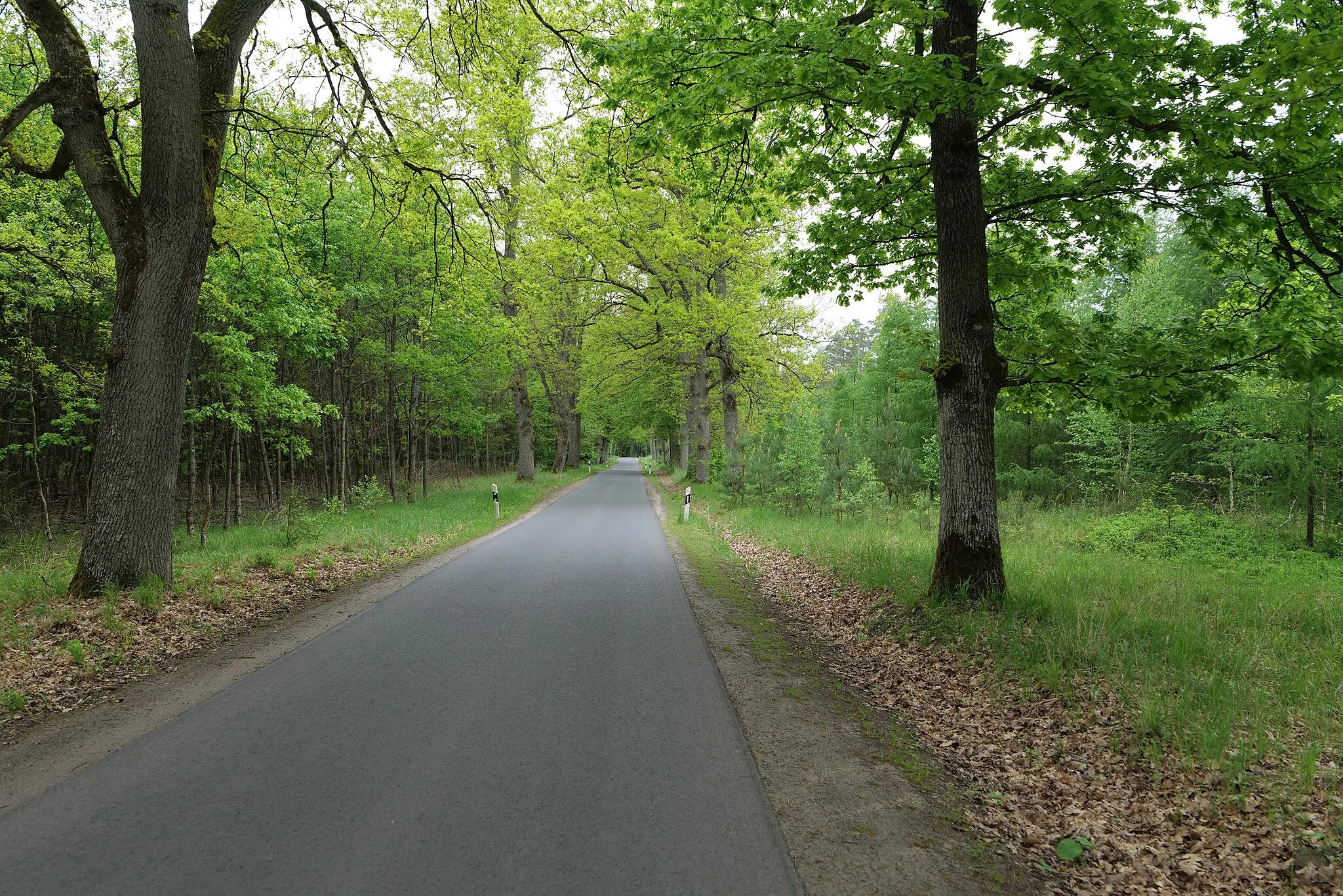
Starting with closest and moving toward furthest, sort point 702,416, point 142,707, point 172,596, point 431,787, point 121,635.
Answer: point 431,787, point 142,707, point 121,635, point 172,596, point 702,416

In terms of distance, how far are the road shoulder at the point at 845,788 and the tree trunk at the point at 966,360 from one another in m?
1.90

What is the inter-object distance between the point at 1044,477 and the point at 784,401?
9628mm

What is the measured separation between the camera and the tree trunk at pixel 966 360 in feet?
21.2

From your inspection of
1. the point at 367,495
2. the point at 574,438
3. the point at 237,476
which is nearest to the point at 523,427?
the point at 367,495

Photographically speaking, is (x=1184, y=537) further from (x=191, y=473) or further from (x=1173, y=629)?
(x=191, y=473)

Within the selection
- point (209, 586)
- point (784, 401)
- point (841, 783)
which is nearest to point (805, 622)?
point (841, 783)

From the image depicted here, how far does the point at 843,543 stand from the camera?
1056 cm

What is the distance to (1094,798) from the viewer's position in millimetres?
3648

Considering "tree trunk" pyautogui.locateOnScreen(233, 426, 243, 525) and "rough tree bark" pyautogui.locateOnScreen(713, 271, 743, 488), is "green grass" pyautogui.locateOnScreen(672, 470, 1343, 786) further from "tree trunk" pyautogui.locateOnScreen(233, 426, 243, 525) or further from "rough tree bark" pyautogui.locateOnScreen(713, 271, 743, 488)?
"tree trunk" pyautogui.locateOnScreen(233, 426, 243, 525)

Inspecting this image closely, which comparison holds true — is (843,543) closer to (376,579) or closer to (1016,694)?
(1016,694)

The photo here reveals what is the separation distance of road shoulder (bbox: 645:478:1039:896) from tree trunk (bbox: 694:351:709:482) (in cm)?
1836

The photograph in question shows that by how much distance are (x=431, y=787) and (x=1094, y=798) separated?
12.4ft

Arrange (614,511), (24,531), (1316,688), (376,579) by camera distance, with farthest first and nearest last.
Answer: (614,511), (24,531), (376,579), (1316,688)

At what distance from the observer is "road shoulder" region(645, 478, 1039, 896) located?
2963 mm
